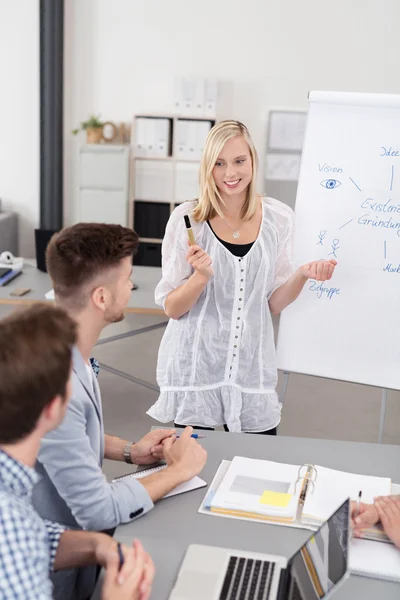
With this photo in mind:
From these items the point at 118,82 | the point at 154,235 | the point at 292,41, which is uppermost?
the point at 292,41

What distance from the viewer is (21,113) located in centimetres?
653

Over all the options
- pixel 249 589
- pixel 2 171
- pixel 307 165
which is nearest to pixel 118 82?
pixel 2 171

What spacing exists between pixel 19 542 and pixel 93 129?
5568 millimetres

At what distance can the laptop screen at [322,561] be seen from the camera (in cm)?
121

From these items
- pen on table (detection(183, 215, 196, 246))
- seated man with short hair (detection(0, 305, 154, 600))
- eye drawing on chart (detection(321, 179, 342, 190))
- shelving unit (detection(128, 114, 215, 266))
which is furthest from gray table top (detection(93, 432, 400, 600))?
shelving unit (detection(128, 114, 215, 266))

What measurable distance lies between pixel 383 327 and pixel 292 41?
4.25 meters

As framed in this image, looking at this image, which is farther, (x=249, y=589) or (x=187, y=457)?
(x=187, y=457)

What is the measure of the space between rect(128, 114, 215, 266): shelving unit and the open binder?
4567 millimetres

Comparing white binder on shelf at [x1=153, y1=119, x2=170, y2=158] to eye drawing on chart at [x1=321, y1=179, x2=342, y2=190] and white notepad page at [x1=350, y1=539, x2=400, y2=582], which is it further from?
white notepad page at [x1=350, y1=539, x2=400, y2=582]

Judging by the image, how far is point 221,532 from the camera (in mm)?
1516

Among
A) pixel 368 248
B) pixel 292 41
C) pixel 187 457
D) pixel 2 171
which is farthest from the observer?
pixel 2 171

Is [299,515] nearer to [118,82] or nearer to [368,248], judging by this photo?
[368,248]

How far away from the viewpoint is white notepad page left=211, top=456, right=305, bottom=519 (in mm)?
1594

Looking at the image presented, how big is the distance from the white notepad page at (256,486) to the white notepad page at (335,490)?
0.04 meters
